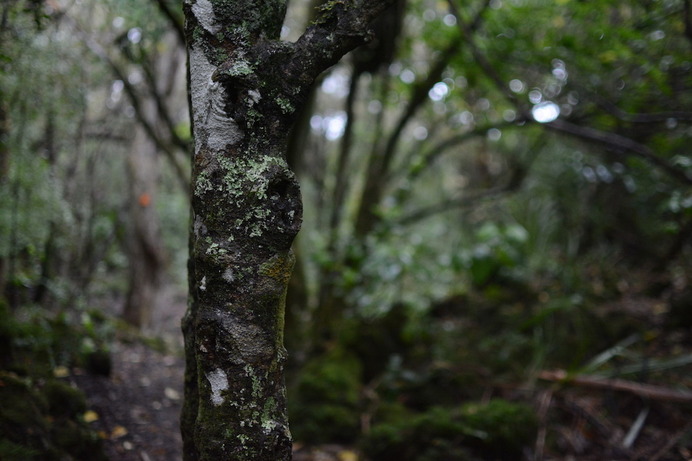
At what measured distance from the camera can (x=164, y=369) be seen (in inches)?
164

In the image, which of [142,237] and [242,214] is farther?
[142,237]

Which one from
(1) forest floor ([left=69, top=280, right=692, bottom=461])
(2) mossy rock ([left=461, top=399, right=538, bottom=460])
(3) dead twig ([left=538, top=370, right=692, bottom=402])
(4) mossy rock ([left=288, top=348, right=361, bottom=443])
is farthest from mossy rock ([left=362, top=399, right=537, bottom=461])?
(3) dead twig ([left=538, top=370, right=692, bottom=402])

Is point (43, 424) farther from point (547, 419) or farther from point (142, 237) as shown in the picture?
point (142, 237)

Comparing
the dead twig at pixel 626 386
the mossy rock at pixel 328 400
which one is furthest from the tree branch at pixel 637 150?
the mossy rock at pixel 328 400

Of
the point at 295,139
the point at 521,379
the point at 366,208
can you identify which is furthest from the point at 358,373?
the point at 295,139

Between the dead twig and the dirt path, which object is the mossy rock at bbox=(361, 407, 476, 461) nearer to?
the dead twig

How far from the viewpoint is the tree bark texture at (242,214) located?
46.6 inches

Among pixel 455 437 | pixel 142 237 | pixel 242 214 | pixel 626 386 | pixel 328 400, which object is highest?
pixel 242 214

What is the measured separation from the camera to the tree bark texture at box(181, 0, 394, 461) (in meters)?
1.18

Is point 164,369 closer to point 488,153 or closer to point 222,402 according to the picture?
point 222,402

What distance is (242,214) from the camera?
1191mm

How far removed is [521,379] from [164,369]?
319 centimetres

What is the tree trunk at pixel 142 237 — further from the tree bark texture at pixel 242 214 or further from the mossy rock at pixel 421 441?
the tree bark texture at pixel 242 214

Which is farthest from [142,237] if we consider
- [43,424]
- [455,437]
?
[455,437]
